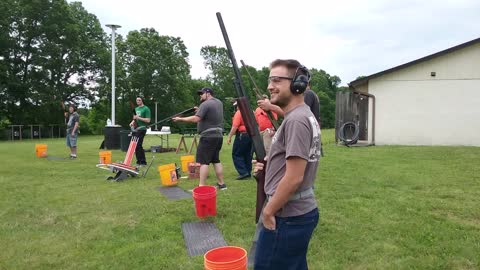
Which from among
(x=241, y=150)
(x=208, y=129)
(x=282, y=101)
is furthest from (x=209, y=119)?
(x=282, y=101)

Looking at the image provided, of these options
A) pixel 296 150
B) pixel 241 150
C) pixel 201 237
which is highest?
pixel 296 150

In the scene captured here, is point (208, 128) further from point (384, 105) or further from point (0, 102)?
point (0, 102)

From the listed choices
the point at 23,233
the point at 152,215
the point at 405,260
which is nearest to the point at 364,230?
the point at 405,260

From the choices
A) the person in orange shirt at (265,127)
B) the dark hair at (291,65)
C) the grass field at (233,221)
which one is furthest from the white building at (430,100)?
the dark hair at (291,65)

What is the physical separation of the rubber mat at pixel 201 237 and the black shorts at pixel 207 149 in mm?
1733

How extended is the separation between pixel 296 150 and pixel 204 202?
3.35 metres

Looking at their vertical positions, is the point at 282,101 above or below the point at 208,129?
above

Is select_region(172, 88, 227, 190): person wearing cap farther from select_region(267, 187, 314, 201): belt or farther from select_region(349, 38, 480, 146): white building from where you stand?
select_region(349, 38, 480, 146): white building

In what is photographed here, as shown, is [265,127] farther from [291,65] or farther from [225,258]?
[291,65]

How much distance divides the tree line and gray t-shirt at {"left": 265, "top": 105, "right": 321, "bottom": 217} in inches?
1057

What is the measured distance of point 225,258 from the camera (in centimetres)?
318

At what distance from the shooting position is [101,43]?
42469 mm

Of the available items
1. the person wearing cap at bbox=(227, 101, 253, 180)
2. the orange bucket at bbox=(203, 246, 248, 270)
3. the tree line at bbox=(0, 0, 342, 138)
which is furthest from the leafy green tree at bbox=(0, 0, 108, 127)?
the orange bucket at bbox=(203, 246, 248, 270)

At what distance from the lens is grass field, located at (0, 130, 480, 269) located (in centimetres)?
396
